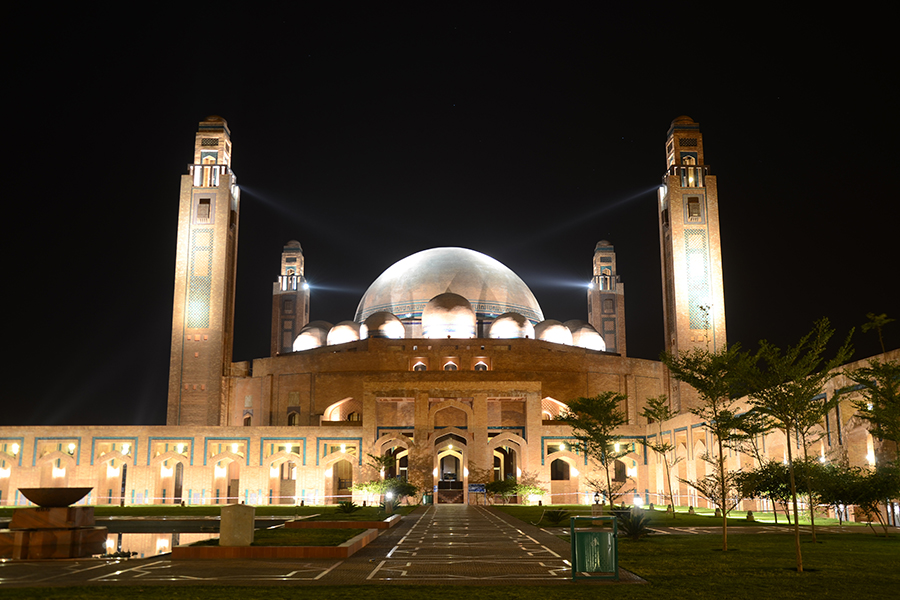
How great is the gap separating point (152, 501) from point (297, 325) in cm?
1657

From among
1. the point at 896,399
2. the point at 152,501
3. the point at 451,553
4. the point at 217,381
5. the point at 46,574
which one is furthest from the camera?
the point at 217,381

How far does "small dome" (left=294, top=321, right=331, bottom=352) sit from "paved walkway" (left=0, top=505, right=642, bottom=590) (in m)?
29.0

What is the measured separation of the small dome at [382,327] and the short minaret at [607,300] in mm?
11242

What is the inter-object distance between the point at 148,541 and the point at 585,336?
29.6 m

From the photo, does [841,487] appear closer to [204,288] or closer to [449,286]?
[204,288]

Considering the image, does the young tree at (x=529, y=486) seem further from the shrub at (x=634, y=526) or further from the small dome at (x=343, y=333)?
the shrub at (x=634, y=526)

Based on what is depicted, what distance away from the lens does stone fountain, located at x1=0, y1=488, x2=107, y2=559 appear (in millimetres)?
9641

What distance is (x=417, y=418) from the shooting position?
95.5ft

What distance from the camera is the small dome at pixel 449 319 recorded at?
122 ft

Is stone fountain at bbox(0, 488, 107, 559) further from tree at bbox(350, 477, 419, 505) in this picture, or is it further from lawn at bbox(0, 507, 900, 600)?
tree at bbox(350, 477, 419, 505)

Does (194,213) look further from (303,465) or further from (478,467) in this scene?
(478,467)

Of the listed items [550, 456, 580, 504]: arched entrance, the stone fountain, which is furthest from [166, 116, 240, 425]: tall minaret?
the stone fountain

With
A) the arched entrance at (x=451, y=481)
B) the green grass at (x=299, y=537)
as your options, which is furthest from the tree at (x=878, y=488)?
the arched entrance at (x=451, y=481)

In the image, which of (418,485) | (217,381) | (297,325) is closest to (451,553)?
(418,485)
